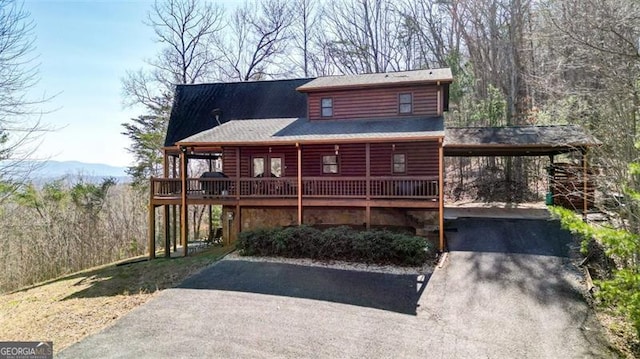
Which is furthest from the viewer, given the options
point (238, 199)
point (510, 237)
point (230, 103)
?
point (230, 103)

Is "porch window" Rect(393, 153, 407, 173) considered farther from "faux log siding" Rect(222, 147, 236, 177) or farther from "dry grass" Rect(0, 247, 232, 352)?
"dry grass" Rect(0, 247, 232, 352)

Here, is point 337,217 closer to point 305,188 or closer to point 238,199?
point 305,188

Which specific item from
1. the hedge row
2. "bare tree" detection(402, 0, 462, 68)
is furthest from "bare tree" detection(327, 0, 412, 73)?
the hedge row

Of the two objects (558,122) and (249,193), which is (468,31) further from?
(249,193)

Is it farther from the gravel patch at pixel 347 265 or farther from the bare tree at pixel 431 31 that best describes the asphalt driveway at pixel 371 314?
the bare tree at pixel 431 31

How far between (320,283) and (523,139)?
9900mm

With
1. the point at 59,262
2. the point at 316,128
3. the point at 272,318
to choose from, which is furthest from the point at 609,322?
the point at 59,262

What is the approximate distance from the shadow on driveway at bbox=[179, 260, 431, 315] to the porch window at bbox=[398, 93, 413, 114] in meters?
7.57

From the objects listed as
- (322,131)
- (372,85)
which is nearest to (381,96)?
(372,85)

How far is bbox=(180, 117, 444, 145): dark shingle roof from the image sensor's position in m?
11.9

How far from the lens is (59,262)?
16094mm

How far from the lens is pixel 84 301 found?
860 cm

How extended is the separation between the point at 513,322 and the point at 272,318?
185 inches

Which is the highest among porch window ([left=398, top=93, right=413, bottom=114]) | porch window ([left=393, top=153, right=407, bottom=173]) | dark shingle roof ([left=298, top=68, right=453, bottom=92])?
dark shingle roof ([left=298, top=68, right=453, bottom=92])
